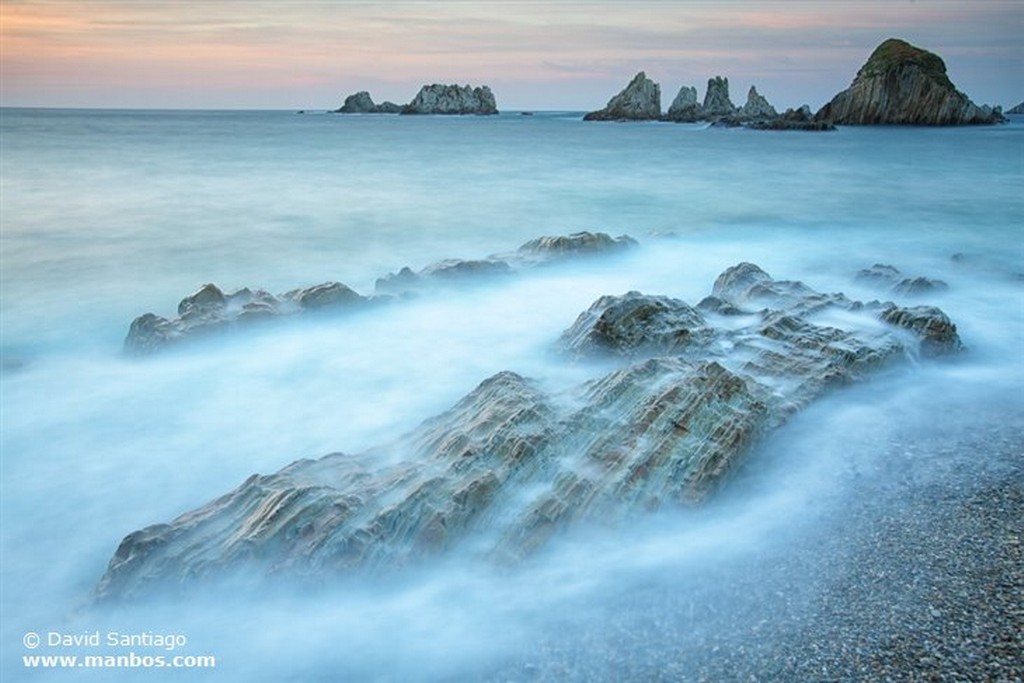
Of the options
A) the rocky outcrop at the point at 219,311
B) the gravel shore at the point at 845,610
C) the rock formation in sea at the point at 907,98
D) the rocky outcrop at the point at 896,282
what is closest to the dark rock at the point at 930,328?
the rocky outcrop at the point at 896,282

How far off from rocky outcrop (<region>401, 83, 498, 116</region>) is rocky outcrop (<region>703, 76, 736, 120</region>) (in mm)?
62544

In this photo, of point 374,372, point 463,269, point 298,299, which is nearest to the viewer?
point 374,372

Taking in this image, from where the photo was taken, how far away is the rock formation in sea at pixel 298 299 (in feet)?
35.1

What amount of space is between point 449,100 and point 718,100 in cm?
6738

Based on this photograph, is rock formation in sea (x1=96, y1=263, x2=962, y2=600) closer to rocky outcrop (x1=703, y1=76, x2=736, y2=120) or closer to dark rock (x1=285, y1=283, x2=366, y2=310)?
dark rock (x1=285, y1=283, x2=366, y2=310)

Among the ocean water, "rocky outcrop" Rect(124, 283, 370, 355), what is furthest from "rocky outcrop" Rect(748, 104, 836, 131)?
"rocky outcrop" Rect(124, 283, 370, 355)

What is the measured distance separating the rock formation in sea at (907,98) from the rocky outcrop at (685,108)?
2318 cm

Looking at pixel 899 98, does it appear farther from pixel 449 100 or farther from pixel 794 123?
pixel 449 100

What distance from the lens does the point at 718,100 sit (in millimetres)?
114188

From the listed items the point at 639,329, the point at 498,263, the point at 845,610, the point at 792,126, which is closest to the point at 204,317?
the point at 498,263

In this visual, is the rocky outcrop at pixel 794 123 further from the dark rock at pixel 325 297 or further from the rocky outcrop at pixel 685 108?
the dark rock at pixel 325 297

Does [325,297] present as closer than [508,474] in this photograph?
No

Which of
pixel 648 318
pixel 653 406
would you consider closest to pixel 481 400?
pixel 653 406

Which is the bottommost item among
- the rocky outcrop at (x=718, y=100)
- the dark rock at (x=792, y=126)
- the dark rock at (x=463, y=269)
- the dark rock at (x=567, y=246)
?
the dark rock at (x=463, y=269)
